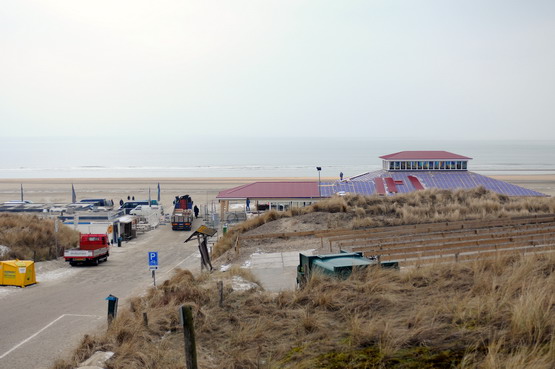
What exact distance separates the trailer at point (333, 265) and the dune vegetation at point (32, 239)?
693 inches

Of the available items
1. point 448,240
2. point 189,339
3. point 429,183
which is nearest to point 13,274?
point 448,240

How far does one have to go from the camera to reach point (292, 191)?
41781mm

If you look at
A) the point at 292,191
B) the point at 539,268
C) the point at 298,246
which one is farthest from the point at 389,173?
the point at 539,268

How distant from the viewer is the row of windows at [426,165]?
146ft

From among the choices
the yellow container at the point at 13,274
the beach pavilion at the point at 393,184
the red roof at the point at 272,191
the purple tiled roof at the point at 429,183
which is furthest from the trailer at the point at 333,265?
the red roof at the point at 272,191

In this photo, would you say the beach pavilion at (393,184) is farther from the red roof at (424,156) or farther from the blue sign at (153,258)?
the blue sign at (153,258)

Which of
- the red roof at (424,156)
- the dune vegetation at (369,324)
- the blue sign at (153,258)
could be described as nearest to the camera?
the dune vegetation at (369,324)

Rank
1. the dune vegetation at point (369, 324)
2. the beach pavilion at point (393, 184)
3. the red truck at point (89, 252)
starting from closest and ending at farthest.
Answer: the dune vegetation at point (369, 324) < the red truck at point (89, 252) < the beach pavilion at point (393, 184)

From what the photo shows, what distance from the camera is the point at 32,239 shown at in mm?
25688

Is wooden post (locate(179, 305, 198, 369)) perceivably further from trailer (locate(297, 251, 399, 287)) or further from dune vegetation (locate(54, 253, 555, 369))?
trailer (locate(297, 251, 399, 287))

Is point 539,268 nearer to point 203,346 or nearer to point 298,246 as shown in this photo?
point 203,346

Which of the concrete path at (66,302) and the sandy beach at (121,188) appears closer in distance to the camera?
the concrete path at (66,302)

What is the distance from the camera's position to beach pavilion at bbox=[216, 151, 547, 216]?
3916 centimetres

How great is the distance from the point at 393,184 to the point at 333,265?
3083 cm
